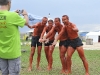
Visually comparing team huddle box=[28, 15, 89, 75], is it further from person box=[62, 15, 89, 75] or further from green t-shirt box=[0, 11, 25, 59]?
green t-shirt box=[0, 11, 25, 59]

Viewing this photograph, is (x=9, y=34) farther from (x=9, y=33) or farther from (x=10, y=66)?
(x=10, y=66)

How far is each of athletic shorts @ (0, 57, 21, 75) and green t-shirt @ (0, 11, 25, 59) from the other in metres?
0.09

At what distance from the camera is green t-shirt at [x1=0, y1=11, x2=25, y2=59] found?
424cm

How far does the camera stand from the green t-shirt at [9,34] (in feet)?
13.9

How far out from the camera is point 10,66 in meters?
4.37

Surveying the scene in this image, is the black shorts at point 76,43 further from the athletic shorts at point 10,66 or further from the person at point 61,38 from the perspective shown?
the athletic shorts at point 10,66

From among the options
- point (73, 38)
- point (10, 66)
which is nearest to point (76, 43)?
point (73, 38)

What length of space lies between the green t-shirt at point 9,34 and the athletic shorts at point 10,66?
9 cm

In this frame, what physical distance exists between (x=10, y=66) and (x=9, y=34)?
513 millimetres

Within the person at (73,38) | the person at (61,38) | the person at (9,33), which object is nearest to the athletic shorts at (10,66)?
the person at (9,33)

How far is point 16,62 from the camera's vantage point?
4.36 meters

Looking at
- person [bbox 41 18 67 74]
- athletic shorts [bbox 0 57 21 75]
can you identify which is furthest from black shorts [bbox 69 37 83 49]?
athletic shorts [bbox 0 57 21 75]

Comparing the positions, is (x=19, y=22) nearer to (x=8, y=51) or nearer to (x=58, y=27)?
(x=8, y=51)

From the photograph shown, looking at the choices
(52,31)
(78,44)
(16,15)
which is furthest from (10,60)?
(52,31)
